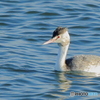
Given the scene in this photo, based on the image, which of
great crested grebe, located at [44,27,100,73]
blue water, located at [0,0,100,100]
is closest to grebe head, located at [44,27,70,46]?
great crested grebe, located at [44,27,100,73]

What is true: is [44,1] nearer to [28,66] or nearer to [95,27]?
[95,27]

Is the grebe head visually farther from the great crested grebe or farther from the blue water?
the blue water

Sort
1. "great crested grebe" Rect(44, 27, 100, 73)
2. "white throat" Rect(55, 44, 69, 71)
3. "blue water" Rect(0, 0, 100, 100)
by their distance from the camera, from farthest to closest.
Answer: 1. "white throat" Rect(55, 44, 69, 71)
2. "great crested grebe" Rect(44, 27, 100, 73)
3. "blue water" Rect(0, 0, 100, 100)

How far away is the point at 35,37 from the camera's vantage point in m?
17.8

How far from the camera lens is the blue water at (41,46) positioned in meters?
12.9

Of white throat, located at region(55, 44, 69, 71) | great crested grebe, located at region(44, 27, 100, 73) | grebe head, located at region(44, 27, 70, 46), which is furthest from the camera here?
white throat, located at region(55, 44, 69, 71)

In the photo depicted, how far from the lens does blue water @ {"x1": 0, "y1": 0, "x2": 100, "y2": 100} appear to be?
508 inches

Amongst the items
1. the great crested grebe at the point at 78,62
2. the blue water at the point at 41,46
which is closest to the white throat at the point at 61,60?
the great crested grebe at the point at 78,62

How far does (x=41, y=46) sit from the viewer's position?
55.5 feet

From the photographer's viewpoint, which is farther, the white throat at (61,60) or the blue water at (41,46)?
the white throat at (61,60)

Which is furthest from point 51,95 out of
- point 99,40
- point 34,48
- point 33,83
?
point 99,40

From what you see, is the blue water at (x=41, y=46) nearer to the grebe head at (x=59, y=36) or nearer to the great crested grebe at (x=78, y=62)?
the great crested grebe at (x=78, y=62)

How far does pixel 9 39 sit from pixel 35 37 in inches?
36.0

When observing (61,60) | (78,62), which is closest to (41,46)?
(61,60)
